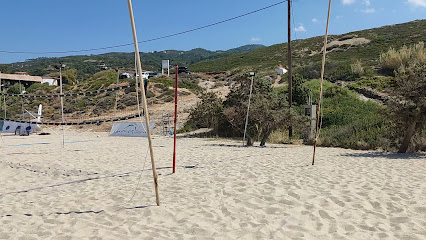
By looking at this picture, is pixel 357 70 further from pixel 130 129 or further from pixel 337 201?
pixel 337 201

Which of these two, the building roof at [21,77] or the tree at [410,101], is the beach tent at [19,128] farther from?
the building roof at [21,77]

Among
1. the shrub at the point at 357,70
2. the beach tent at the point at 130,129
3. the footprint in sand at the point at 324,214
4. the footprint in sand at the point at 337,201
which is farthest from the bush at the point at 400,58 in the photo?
the footprint in sand at the point at 324,214

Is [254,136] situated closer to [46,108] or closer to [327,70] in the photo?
[327,70]

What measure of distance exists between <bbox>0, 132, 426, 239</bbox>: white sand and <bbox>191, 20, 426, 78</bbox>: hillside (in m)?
24.0

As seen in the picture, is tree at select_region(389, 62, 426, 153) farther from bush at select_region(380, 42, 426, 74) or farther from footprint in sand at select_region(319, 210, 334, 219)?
bush at select_region(380, 42, 426, 74)

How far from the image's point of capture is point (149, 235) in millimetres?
3859

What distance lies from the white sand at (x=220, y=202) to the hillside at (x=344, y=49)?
23983 millimetres

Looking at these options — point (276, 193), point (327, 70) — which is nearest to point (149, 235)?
point (276, 193)

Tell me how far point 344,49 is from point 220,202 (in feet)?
140

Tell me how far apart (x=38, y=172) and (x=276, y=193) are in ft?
18.3

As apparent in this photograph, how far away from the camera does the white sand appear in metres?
3.97

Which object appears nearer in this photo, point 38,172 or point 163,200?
point 163,200

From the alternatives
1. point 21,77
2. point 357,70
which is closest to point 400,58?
point 357,70

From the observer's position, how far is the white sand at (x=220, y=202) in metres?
3.97
